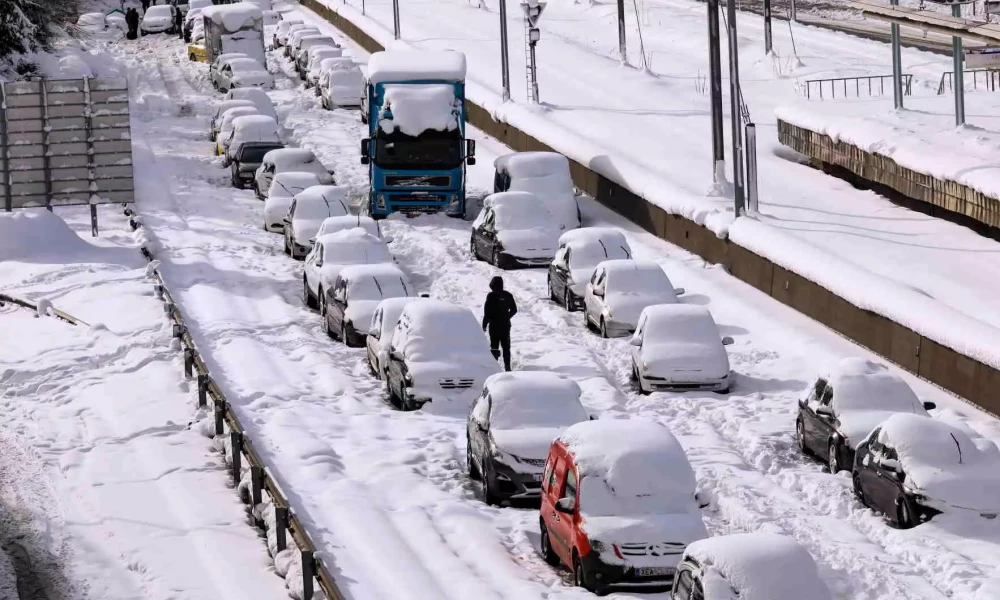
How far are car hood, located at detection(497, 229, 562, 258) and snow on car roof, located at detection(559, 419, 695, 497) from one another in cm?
1641

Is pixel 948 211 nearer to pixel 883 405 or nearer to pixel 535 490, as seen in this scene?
pixel 883 405

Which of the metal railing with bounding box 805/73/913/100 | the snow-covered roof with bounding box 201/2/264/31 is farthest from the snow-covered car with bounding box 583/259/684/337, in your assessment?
the snow-covered roof with bounding box 201/2/264/31

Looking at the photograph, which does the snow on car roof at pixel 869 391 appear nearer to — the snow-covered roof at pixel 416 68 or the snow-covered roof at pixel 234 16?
the snow-covered roof at pixel 416 68

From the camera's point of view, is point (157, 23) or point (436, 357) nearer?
point (436, 357)

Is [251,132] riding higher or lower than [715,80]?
lower

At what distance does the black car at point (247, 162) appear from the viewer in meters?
44.2

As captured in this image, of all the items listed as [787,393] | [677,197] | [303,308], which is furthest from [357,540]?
[677,197]

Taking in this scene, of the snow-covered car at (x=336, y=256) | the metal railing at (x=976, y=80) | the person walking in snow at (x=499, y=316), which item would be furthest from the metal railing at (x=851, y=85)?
the person walking in snow at (x=499, y=316)

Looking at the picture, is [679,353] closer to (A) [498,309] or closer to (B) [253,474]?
(A) [498,309]

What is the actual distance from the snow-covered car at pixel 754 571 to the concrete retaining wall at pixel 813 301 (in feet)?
34.2

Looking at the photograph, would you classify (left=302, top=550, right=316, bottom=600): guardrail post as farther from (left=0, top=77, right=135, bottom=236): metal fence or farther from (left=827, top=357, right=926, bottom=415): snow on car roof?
(left=0, top=77, right=135, bottom=236): metal fence

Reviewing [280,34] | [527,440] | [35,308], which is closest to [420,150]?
[35,308]

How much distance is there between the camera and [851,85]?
182ft

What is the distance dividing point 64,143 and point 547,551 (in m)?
24.4
